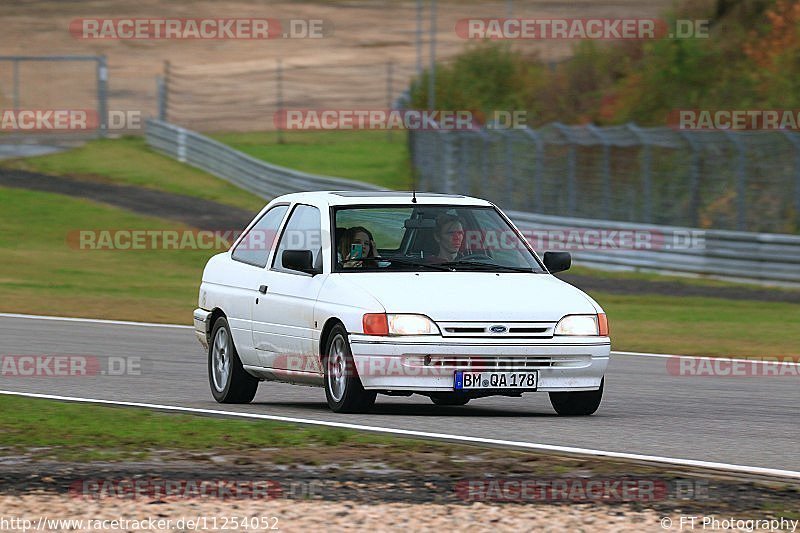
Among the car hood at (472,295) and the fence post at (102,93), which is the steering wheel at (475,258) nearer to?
the car hood at (472,295)

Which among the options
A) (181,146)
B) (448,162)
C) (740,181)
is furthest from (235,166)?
(740,181)

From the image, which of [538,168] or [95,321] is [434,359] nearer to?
[95,321]

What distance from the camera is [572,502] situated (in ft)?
25.9

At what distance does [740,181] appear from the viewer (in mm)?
27609

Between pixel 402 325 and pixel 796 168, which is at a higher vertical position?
pixel 796 168

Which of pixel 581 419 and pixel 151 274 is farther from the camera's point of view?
pixel 151 274

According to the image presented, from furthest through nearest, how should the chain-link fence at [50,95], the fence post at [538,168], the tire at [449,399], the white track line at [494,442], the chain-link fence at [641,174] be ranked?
the chain-link fence at [50,95]
the fence post at [538,168]
the chain-link fence at [641,174]
the tire at [449,399]
the white track line at [494,442]

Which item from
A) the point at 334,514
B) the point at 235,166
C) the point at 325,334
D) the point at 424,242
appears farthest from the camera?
the point at 235,166

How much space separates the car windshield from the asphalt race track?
3.30 ft

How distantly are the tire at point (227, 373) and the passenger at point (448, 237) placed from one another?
1.79m

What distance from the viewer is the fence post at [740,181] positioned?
27422 millimetres

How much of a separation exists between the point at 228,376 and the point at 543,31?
7556cm

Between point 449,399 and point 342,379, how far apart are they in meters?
1.47

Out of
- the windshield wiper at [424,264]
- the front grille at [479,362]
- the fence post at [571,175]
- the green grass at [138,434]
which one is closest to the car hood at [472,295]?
the windshield wiper at [424,264]
